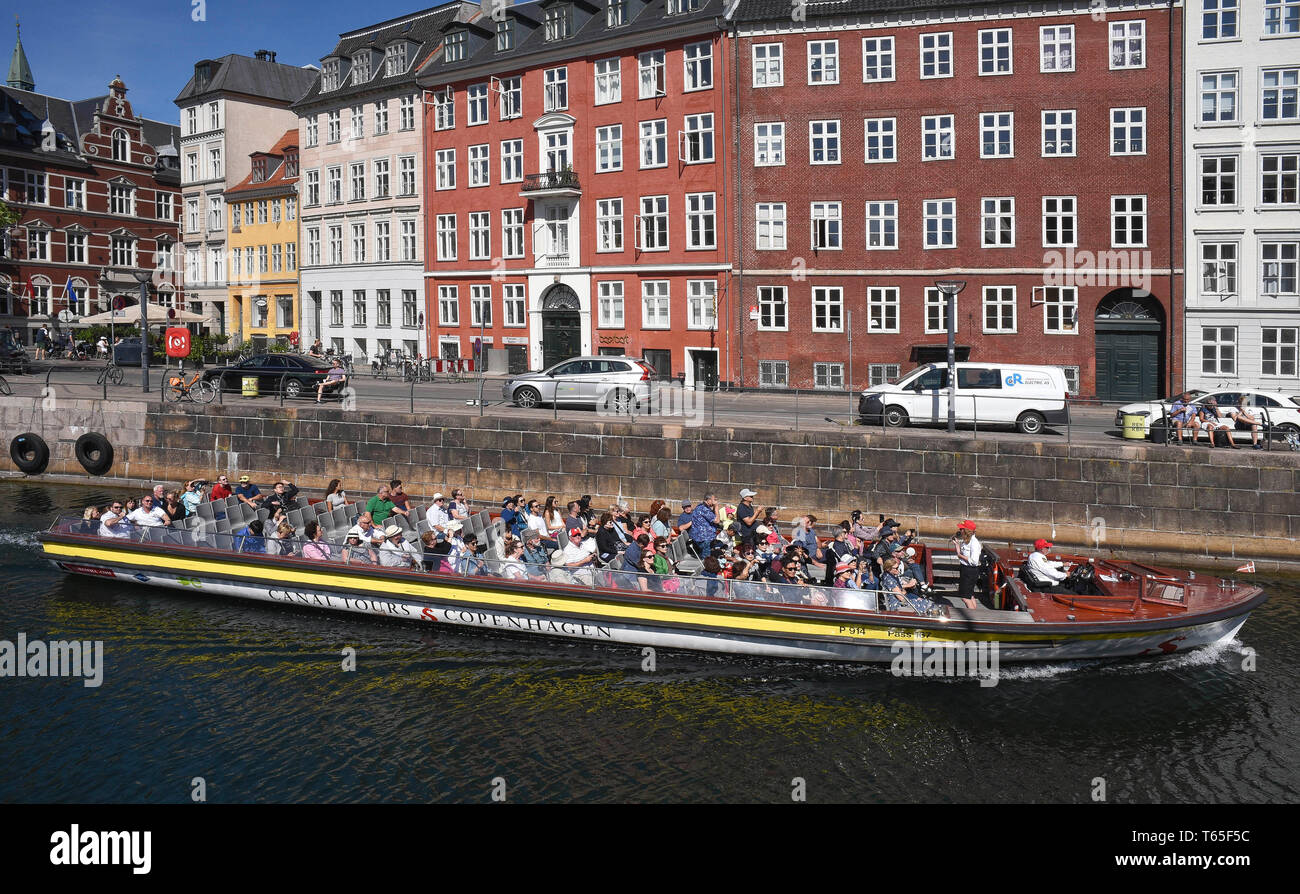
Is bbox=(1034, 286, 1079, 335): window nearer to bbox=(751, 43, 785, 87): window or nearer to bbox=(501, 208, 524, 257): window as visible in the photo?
bbox=(751, 43, 785, 87): window

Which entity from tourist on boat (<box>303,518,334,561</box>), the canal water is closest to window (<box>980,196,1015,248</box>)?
the canal water

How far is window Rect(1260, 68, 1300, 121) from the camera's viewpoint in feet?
113

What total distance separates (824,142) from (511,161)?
586 inches

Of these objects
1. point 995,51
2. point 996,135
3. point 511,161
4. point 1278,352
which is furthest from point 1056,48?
point 511,161

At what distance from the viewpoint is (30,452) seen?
102 ft

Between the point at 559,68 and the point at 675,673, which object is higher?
the point at 559,68

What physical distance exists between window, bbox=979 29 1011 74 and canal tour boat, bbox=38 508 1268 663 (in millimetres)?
24999

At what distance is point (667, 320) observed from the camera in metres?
42.3

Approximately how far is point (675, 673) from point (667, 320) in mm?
27506

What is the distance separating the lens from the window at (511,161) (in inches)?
1822

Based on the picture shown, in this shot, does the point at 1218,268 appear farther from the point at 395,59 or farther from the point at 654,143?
the point at 395,59
